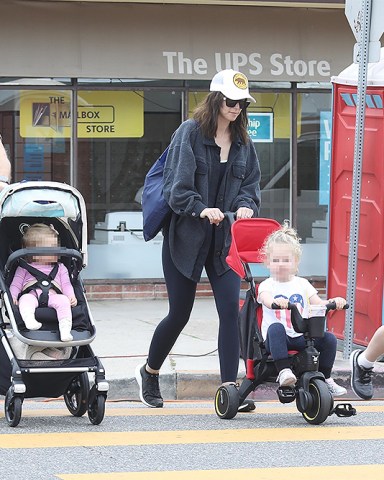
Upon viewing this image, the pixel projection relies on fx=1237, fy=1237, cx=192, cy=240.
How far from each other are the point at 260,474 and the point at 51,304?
74.6 inches

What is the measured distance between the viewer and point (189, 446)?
6.46m

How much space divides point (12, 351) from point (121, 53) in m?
6.44

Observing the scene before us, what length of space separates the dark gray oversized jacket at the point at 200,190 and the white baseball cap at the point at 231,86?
28 cm

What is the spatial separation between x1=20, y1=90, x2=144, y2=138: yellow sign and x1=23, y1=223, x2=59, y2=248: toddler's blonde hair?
5.68 m

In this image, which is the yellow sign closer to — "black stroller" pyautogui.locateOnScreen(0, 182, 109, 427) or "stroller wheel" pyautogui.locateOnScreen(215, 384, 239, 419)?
"black stroller" pyautogui.locateOnScreen(0, 182, 109, 427)

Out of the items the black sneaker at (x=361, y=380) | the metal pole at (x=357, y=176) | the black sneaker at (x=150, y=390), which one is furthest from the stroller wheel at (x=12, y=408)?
the metal pole at (x=357, y=176)

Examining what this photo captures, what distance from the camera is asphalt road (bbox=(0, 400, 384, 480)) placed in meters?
5.83

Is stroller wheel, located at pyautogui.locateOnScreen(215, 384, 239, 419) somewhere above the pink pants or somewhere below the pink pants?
below

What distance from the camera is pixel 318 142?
45.0ft

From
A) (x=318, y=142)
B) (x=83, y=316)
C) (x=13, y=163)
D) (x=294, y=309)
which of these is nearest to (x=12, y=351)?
(x=83, y=316)

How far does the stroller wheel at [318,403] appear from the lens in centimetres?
692

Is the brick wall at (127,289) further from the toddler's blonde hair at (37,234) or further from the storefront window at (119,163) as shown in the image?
the toddler's blonde hair at (37,234)

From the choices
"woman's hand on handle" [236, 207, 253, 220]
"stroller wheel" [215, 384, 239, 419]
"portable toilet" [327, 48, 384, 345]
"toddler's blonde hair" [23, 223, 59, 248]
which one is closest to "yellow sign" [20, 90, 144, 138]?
"portable toilet" [327, 48, 384, 345]

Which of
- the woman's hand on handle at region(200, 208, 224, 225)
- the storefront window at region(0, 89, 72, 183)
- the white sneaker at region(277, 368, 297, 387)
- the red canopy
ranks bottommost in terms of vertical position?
the white sneaker at region(277, 368, 297, 387)
